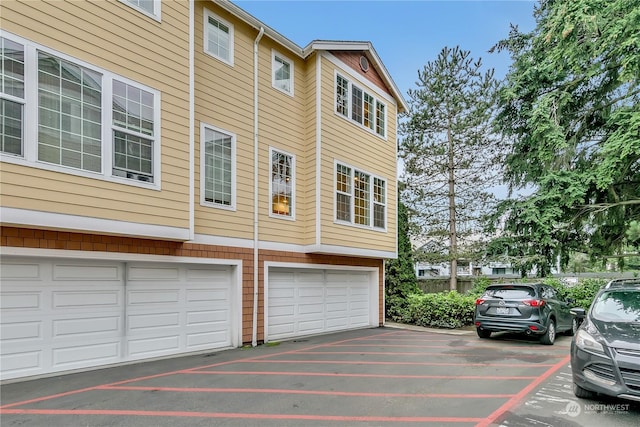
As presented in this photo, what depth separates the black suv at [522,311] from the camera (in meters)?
8.98

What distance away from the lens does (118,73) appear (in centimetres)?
662

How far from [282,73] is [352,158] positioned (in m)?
3.14

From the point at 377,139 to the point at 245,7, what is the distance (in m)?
5.53

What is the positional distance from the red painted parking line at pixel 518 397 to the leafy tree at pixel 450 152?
12242 millimetres

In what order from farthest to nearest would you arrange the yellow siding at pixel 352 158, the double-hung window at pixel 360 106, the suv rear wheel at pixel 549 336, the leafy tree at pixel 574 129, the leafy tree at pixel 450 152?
the leafy tree at pixel 450 152, the leafy tree at pixel 574 129, the double-hung window at pixel 360 106, the yellow siding at pixel 352 158, the suv rear wheel at pixel 549 336

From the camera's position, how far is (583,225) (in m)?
13.9

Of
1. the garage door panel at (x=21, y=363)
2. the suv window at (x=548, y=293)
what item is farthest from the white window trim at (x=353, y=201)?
the garage door panel at (x=21, y=363)

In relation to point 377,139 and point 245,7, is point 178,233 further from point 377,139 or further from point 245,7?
point 377,139

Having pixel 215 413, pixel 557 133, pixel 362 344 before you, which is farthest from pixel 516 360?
pixel 557 133

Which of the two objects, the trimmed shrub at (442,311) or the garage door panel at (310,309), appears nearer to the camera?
the garage door panel at (310,309)

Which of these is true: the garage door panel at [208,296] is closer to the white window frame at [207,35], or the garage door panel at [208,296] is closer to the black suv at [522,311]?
the white window frame at [207,35]

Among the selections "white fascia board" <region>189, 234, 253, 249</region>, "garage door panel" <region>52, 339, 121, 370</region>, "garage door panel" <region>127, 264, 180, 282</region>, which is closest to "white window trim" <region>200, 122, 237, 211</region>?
"white fascia board" <region>189, 234, 253, 249</region>

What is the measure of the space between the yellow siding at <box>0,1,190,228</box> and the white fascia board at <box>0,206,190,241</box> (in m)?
0.08

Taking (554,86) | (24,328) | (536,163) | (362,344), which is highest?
(554,86)
